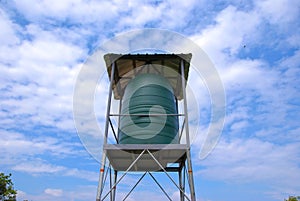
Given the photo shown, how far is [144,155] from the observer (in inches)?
375

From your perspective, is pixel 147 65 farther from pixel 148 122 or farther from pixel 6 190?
pixel 6 190

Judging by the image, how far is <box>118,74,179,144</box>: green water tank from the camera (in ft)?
29.3

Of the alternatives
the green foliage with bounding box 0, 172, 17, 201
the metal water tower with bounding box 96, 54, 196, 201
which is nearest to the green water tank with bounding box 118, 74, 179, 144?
the metal water tower with bounding box 96, 54, 196, 201

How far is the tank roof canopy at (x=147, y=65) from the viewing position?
34.6ft

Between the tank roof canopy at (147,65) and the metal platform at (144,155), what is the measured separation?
3.74 metres

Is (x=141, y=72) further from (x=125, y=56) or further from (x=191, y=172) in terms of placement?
(x=191, y=172)

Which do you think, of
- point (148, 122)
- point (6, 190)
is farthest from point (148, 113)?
point (6, 190)

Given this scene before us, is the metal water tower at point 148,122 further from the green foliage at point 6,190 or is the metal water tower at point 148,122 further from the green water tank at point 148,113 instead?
the green foliage at point 6,190

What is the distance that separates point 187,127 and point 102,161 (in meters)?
3.11

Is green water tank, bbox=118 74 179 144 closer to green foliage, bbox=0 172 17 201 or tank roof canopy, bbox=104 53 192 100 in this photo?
tank roof canopy, bbox=104 53 192 100

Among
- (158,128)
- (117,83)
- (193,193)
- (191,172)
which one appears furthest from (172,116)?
(117,83)

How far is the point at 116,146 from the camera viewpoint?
850cm

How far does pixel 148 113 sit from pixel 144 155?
162 centimetres

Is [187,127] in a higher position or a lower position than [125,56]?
lower
